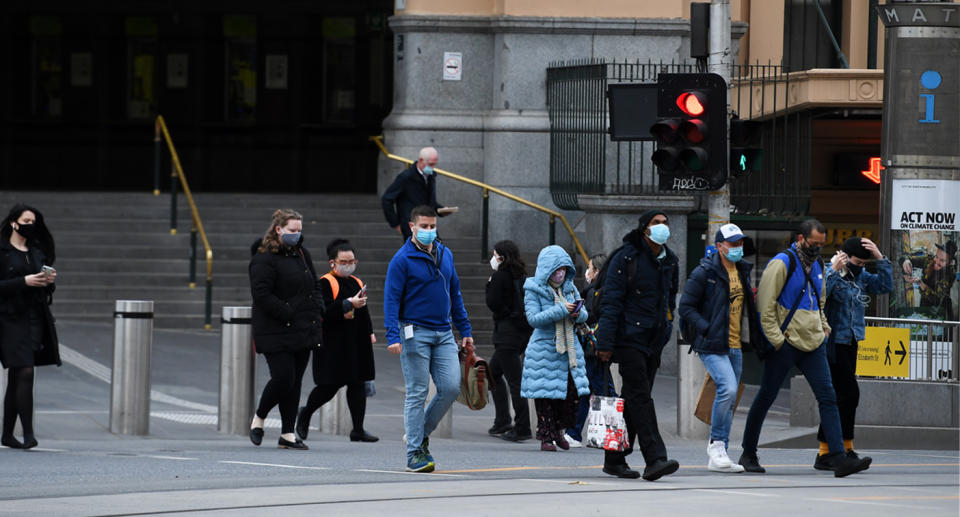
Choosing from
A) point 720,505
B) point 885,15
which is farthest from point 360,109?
point 720,505

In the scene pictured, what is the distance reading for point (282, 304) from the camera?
1159 centimetres

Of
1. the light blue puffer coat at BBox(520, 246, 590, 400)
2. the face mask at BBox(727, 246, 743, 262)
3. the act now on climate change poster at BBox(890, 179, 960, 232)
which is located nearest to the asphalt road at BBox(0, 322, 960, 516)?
the light blue puffer coat at BBox(520, 246, 590, 400)

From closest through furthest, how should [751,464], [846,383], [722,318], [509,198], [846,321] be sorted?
[722,318], [751,464], [846,321], [846,383], [509,198]

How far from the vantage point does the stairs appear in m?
18.9

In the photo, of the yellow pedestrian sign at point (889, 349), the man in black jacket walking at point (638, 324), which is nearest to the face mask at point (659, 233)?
the man in black jacket walking at point (638, 324)

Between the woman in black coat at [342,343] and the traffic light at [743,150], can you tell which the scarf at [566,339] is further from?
the traffic light at [743,150]

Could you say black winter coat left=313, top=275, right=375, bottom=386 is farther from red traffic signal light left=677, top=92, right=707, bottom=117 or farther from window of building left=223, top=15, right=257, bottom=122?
window of building left=223, top=15, right=257, bottom=122

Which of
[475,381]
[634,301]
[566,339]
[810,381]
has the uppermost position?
[634,301]

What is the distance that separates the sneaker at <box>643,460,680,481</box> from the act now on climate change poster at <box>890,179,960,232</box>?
5.02 meters

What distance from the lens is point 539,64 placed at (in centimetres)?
2109

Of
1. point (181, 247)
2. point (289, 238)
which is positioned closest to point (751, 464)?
point (289, 238)

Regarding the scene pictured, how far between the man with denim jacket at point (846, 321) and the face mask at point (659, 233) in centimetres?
180

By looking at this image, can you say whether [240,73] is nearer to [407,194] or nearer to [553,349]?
[407,194]

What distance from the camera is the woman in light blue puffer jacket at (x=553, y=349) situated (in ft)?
39.8
